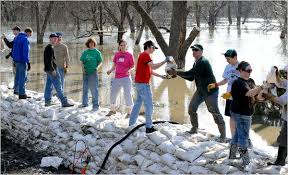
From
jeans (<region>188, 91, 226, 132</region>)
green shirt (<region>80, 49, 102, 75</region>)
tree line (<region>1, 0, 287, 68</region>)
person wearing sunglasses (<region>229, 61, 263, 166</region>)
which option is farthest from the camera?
tree line (<region>1, 0, 287, 68</region>)

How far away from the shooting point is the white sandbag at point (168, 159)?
605cm

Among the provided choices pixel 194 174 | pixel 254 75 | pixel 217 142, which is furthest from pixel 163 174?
pixel 254 75

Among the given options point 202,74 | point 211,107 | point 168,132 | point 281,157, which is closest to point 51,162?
point 168,132

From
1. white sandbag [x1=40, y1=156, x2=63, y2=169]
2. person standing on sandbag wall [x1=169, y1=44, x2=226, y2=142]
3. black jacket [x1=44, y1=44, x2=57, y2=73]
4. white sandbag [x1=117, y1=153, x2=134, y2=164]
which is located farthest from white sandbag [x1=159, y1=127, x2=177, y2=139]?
black jacket [x1=44, y1=44, x2=57, y2=73]

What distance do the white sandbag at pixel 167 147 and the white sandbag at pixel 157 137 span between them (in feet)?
0.29

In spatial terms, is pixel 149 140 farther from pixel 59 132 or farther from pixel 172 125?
pixel 59 132

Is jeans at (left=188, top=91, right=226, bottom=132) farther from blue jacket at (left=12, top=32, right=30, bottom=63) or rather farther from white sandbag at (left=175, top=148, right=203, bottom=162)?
blue jacket at (left=12, top=32, right=30, bottom=63)

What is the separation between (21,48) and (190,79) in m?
4.08

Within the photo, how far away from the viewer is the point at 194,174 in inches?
226

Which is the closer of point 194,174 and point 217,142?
point 194,174

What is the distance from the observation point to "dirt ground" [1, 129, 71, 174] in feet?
23.3

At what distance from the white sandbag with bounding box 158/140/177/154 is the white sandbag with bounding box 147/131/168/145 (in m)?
0.09

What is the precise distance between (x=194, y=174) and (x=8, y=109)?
5059 mm

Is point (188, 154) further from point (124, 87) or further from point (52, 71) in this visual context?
point (52, 71)
